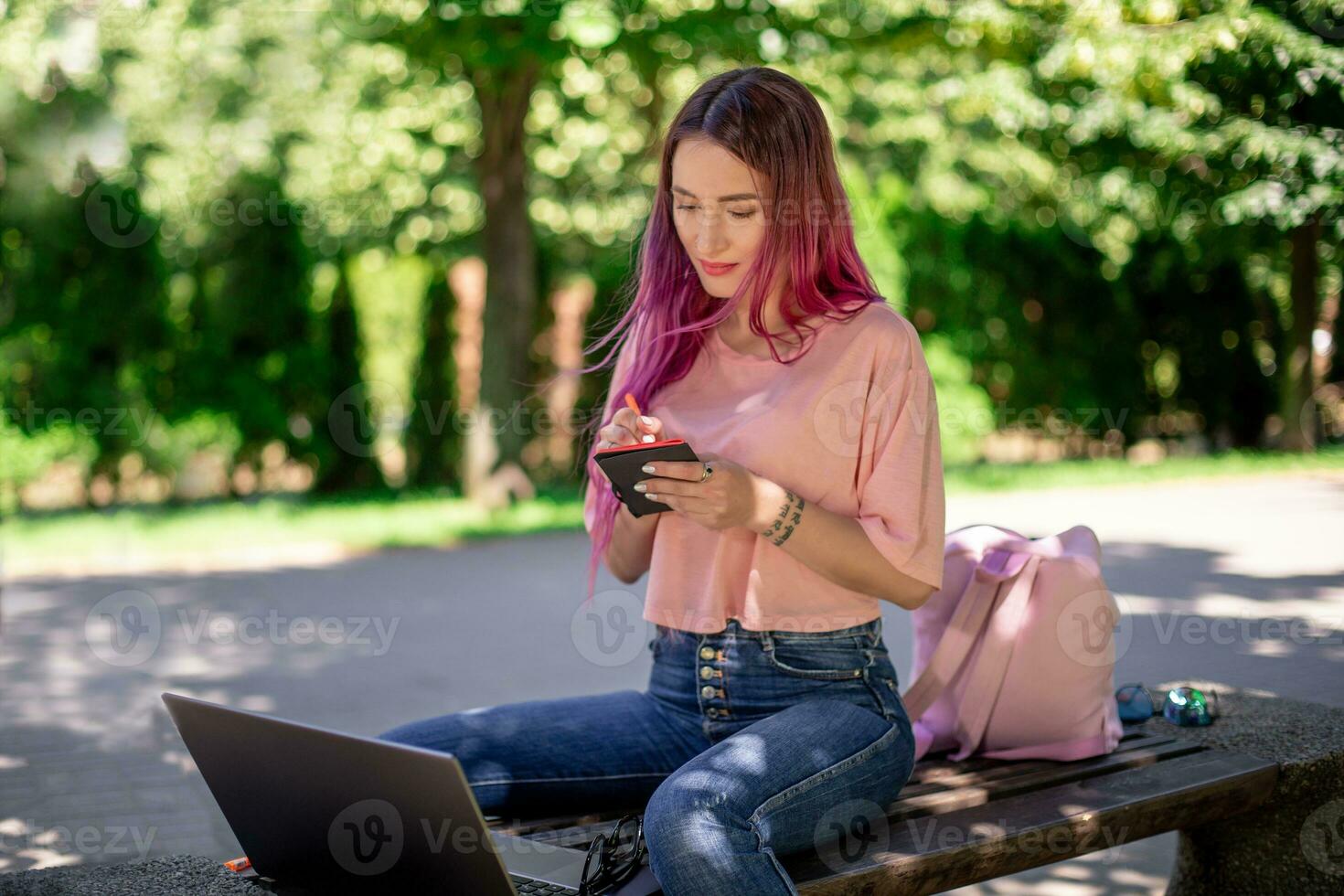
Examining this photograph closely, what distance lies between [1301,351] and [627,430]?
15.2 meters

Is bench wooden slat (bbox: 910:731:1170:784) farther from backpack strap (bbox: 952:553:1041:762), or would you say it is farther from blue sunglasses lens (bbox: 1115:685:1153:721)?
blue sunglasses lens (bbox: 1115:685:1153:721)

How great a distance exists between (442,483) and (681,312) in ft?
37.0

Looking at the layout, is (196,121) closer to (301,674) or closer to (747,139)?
(301,674)

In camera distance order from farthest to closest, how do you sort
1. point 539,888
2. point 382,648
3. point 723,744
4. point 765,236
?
1. point 382,648
2. point 765,236
3. point 723,744
4. point 539,888

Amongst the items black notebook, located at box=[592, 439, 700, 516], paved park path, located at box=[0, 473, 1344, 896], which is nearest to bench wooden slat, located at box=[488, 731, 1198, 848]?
black notebook, located at box=[592, 439, 700, 516]

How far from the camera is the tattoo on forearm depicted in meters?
2.49

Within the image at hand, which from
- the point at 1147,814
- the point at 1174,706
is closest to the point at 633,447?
the point at 1147,814

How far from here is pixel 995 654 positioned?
292cm

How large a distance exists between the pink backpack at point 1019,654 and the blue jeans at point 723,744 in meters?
0.34

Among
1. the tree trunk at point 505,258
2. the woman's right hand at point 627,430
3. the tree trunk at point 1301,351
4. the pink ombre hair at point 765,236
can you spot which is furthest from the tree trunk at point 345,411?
the woman's right hand at point 627,430

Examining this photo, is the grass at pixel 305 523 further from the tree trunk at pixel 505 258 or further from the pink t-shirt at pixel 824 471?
the pink t-shirt at pixel 824 471

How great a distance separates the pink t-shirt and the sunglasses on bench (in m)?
1.02

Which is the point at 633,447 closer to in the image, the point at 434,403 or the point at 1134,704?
the point at 1134,704

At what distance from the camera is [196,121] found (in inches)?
789
